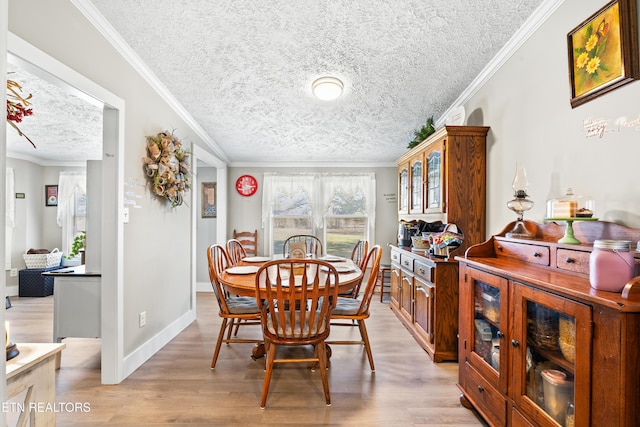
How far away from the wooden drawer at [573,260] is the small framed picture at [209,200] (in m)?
4.54

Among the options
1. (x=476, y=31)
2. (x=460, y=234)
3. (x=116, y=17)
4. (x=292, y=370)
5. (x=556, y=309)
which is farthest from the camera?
(x=460, y=234)

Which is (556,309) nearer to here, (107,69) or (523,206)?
(523,206)

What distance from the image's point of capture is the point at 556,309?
3.97 ft

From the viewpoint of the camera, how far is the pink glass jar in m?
1.08

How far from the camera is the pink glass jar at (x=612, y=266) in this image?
1.08m

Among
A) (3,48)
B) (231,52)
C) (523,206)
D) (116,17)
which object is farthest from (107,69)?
(523,206)

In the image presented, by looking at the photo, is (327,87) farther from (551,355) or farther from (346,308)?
(551,355)

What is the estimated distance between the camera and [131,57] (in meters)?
2.38

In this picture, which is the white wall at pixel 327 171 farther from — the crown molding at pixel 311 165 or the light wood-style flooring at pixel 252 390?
the light wood-style flooring at pixel 252 390

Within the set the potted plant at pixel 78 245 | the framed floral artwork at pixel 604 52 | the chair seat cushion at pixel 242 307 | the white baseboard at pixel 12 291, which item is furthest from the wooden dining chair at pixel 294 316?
the white baseboard at pixel 12 291

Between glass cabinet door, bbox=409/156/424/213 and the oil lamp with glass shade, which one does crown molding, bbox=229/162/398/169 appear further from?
the oil lamp with glass shade

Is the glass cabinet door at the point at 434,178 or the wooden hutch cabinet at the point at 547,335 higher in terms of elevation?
the glass cabinet door at the point at 434,178

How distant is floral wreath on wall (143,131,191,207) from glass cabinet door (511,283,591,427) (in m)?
2.73

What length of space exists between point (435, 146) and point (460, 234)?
2.97ft
